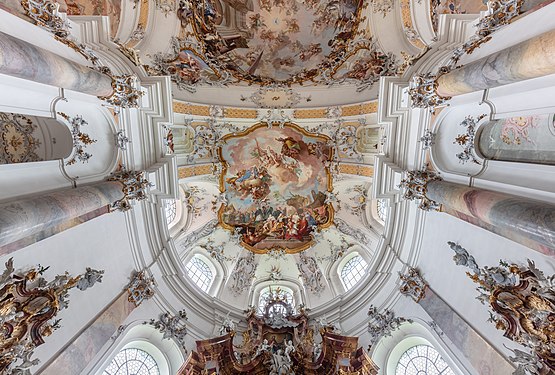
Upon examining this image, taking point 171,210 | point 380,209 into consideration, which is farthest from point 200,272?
point 380,209

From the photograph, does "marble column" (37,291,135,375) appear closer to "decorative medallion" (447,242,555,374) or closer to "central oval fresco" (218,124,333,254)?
"central oval fresco" (218,124,333,254)

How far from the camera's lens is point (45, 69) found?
504 centimetres

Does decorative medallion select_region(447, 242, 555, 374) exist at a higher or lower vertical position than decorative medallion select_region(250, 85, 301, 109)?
lower

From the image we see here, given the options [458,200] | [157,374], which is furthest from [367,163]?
[157,374]

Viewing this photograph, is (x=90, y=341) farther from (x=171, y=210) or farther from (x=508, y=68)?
(x=508, y=68)

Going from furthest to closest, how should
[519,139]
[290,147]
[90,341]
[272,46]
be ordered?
[290,147] → [272,46] → [90,341] → [519,139]

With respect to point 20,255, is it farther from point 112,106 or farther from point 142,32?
point 142,32

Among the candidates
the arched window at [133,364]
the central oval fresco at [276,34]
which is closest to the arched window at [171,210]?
the arched window at [133,364]

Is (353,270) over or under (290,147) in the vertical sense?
under

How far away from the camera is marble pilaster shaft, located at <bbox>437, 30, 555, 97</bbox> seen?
4.36 m

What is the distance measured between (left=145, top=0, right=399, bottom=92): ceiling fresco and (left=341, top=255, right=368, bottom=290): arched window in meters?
7.54

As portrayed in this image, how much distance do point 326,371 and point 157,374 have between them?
194 inches

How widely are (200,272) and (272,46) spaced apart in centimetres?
982

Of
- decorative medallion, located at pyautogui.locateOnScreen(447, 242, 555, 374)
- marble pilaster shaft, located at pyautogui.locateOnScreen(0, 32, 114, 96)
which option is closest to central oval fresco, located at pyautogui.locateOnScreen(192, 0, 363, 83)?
marble pilaster shaft, located at pyautogui.locateOnScreen(0, 32, 114, 96)
